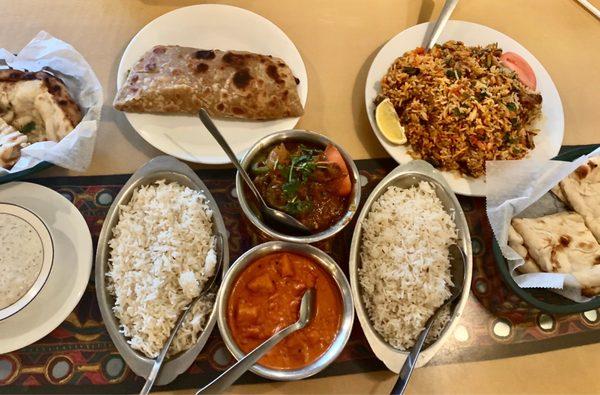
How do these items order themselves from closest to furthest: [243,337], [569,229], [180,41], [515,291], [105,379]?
1. [243,337]
2. [105,379]
3. [515,291]
4. [569,229]
5. [180,41]

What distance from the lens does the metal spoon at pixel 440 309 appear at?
1.36m

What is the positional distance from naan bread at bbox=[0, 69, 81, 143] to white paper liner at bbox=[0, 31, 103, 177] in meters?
0.06

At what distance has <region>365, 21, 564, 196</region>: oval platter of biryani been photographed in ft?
6.10

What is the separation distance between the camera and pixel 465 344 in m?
1.66

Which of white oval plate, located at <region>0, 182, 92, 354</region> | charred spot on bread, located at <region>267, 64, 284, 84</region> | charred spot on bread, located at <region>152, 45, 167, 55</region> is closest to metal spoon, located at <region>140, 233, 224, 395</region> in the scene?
white oval plate, located at <region>0, 182, 92, 354</region>

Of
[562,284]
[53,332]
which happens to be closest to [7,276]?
[53,332]

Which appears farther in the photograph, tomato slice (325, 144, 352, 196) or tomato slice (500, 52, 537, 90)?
tomato slice (500, 52, 537, 90)

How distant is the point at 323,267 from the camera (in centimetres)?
146

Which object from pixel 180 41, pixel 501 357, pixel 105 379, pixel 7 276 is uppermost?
pixel 180 41

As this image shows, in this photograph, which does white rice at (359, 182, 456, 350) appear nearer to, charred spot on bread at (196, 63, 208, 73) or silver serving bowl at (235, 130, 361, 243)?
silver serving bowl at (235, 130, 361, 243)

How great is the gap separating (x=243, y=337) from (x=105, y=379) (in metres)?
0.55

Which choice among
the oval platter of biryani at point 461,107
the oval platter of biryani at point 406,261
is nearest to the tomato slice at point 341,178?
the oval platter of biryani at point 406,261

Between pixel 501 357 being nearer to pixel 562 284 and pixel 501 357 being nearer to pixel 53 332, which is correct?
pixel 562 284

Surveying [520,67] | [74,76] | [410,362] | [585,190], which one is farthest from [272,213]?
[520,67]
